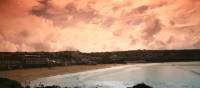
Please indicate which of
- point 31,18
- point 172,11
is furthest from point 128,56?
point 31,18

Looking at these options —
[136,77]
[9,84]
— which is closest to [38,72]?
[9,84]

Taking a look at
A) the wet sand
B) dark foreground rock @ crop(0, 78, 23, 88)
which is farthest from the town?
dark foreground rock @ crop(0, 78, 23, 88)

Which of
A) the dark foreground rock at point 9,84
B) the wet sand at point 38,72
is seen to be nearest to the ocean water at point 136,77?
the wet sand at point 38,72

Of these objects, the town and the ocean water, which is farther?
the town

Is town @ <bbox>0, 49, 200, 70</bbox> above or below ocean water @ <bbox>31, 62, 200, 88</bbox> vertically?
above

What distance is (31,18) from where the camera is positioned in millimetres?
10047

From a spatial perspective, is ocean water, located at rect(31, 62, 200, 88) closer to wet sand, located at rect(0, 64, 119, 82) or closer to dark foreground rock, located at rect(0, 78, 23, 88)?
wet sand, located at rect(0, 64, 119, 82)

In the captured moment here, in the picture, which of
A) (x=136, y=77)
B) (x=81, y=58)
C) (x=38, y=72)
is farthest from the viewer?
(x=81, y=58)

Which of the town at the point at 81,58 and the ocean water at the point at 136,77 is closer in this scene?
the ocean water at the point at 136,77

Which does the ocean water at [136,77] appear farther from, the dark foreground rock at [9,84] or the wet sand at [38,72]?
the dark foreground rock at [9,84]

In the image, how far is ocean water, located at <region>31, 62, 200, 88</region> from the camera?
9664mm

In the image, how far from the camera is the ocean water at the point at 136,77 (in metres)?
9.66

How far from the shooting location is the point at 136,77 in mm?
9766

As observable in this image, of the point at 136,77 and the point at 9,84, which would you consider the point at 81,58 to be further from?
the point at 9,84
